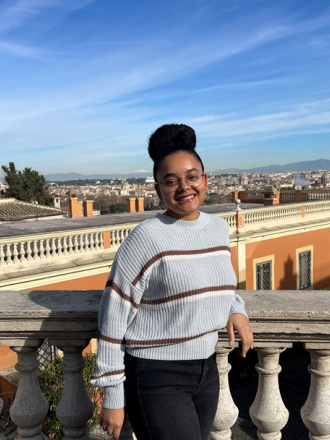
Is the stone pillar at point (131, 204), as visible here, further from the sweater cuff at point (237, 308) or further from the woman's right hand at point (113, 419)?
the woman's right hand at point (113, 419)

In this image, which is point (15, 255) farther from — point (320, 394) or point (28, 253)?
point (320, 394)

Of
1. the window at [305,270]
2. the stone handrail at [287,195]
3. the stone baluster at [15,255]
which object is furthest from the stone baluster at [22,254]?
the stone handrail at [287,195]

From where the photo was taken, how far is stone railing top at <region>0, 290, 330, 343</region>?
1702 millimetres

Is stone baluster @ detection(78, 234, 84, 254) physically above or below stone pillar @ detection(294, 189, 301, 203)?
below

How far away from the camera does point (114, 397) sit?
145cm

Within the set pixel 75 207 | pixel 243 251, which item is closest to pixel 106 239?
pixel 243 251

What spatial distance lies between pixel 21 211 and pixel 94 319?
59.2 feet

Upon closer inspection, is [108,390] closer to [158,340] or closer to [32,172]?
[158,340]

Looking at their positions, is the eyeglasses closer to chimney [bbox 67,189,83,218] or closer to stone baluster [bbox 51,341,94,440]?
stone baluster [bbox 51,341,94,440]

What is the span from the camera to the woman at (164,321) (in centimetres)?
142

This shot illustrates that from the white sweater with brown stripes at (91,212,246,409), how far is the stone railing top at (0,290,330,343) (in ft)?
0.96

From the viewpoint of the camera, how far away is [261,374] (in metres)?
1.83

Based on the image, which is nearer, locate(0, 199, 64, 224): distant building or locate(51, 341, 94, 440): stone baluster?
locate(51, 341, 94, 440): stone baluster

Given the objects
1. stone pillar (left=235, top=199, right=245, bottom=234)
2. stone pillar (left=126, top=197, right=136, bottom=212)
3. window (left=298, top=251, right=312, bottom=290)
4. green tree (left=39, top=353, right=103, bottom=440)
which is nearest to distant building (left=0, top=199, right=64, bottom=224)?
stone pillar (left=126, top=197, right=136, bottom=212)
